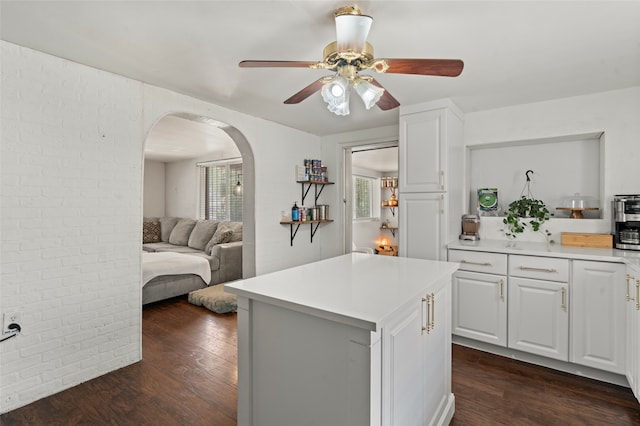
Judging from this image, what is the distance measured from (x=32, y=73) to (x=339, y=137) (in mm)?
3135

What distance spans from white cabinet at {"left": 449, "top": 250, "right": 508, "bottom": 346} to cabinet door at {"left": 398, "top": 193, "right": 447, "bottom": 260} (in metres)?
0.16

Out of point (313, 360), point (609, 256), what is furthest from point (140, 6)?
point (609, 256)

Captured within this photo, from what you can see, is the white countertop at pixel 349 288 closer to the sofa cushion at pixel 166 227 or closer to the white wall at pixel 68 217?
the white wall at pixel 68 217

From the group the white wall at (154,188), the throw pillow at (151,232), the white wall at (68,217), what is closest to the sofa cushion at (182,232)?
the throw pillow at (151,232)

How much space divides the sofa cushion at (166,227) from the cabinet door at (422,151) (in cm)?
483

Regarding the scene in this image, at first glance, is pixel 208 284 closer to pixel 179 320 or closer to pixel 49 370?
pixel 179 320

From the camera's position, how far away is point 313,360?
1248 millimetres

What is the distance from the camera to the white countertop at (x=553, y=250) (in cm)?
227

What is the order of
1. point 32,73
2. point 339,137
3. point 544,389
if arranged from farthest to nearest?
point 339,137 → point 544,389 → point 32,73

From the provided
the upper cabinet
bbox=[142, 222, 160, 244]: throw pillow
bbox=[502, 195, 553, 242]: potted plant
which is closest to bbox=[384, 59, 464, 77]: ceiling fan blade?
the upper cabinet

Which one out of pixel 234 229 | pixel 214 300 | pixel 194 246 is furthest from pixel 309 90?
pixel 194 246

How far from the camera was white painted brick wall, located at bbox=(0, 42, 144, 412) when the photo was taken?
6.45 ft

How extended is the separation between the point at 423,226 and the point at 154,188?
20.6 feet

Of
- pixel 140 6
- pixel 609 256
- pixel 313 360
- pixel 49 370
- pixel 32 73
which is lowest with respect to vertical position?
pixel 49 370
